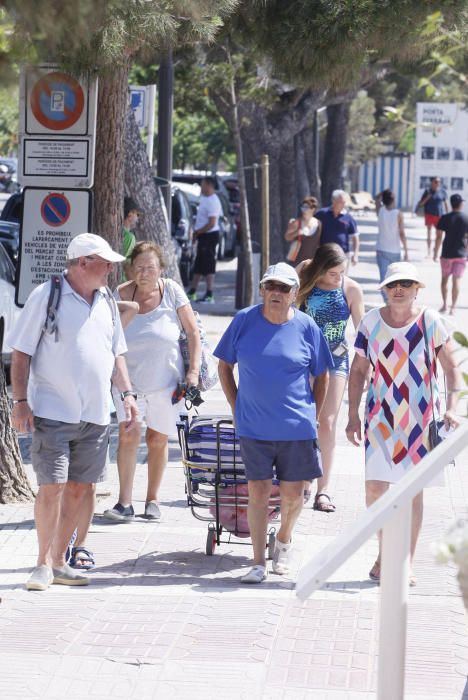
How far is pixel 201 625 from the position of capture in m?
6.15

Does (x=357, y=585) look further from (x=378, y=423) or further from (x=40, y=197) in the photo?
(x=40, y=197)

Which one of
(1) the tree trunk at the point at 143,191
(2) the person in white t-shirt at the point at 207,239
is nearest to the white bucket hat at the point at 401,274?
(1) the tree trunk at the point at 143,191

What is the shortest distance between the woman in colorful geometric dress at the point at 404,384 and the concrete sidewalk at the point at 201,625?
2.18 ft

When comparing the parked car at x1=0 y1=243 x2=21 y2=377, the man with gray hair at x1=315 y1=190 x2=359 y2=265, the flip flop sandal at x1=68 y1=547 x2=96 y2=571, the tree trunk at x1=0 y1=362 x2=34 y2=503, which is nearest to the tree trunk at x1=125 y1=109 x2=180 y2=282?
the parked car at x1=0 y1=243 x2=21 y2=377

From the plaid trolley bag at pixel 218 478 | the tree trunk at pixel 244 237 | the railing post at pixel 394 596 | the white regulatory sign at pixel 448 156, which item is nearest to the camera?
the railing post at pixel 394 596

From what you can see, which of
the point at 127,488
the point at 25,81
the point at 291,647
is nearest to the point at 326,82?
the point at 127,488

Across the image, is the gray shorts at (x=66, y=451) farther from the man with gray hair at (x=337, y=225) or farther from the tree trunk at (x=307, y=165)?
the tree trunk at (x=307, y=165)

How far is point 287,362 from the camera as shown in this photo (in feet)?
22.6

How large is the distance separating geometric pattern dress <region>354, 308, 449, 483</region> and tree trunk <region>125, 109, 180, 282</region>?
21.3ft

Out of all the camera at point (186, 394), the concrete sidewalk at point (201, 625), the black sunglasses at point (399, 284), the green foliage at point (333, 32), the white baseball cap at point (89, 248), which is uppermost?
the green foliage at point (333, 32)

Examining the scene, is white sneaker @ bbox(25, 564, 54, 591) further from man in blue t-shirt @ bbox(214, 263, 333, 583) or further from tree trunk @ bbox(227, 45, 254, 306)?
tree trunk @ bbox(227, 45, 254, 306)

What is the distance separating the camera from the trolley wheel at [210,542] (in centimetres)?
745

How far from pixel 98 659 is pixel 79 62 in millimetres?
4075

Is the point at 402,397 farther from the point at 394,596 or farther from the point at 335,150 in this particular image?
the point at 335,150
